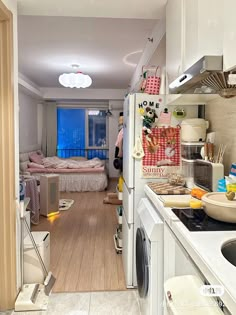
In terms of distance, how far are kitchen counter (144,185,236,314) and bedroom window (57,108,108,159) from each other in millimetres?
7307

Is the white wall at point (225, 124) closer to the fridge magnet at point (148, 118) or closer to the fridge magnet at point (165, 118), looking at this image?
the fridge magnet at point (165, 118)

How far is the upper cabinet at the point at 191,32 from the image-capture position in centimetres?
135

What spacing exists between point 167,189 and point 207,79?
88 centimetres

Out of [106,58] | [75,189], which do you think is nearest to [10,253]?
[106,58]

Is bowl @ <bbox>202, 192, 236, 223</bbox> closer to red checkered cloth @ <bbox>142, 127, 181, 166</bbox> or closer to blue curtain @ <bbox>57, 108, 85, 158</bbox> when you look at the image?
red checkered cloth @ <bbox>142, 127, 181, 166</bbox>

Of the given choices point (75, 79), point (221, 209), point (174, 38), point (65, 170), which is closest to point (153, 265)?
point (221, 209)

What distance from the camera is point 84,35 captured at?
3.65 meters

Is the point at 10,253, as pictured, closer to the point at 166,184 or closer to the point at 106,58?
the point at 166,184

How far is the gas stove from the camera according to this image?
121cm

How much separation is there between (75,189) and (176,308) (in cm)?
573

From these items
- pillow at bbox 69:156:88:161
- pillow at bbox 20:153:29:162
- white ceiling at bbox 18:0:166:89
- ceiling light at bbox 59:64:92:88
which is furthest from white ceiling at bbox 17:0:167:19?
pillow at bbox 69:156:88:161

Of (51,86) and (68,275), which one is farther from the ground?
(51,86)

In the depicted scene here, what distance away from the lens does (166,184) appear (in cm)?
223

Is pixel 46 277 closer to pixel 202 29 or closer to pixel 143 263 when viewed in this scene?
pixel 143 263
